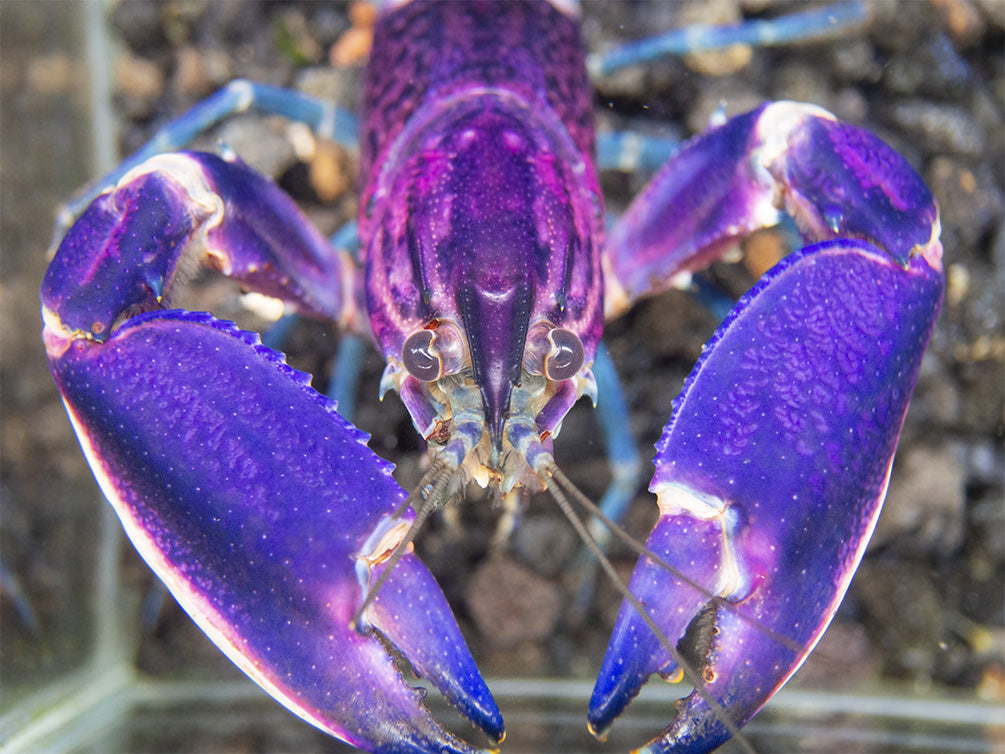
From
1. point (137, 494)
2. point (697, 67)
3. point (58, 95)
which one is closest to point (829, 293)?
point (697, 67)

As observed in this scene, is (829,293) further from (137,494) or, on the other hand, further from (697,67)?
(137,494)

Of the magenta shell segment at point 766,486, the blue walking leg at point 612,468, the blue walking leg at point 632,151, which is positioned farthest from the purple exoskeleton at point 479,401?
the blue walking leg at point 612,468

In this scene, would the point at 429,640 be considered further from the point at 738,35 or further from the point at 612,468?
the point at 738,35

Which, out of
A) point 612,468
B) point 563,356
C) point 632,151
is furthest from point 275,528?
point 632,151

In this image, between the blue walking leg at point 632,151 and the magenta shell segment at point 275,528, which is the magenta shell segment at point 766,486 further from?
the blue walking leg at point 632,151

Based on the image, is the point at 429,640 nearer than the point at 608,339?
Yes

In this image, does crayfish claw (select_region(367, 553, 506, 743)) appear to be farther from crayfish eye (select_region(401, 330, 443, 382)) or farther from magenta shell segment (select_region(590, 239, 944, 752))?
crayfish eye (select_region(401, 330, 443, 382))

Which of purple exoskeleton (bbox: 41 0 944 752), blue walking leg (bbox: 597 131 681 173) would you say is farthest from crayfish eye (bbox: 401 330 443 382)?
blue walking leg (bbox: 597 131 681 173)
